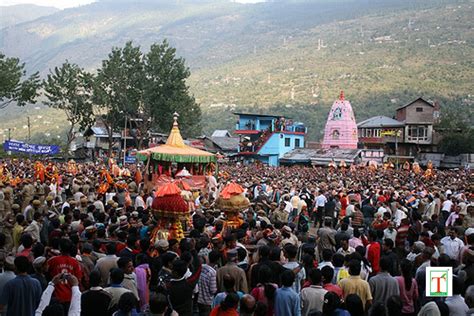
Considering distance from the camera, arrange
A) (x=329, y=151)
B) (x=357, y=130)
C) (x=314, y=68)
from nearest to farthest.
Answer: (x=329, y=151) → (x=357, y=130) → (x=314, y=68)

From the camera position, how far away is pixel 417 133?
56.2 meters

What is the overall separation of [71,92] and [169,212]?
128 ft

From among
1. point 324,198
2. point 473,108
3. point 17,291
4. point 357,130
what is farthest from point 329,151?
point 17,291

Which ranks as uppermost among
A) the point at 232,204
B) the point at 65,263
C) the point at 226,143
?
the point at 226,143

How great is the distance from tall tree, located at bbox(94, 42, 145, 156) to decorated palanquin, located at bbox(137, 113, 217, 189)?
77.7 feet

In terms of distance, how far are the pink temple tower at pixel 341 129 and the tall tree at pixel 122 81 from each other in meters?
21.1

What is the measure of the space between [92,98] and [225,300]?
42756 millimetres

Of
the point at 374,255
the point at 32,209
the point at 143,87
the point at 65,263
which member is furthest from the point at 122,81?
the point at 65,263

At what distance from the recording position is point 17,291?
20.2 feet

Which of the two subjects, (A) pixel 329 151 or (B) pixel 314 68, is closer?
(A) pixel 329 151

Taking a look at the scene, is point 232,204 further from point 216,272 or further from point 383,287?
point 383,287

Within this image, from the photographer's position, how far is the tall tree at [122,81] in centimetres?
4703

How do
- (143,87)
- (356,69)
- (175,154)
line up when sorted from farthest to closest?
1. (356,69)
2. (143,87)
3. (175,154)

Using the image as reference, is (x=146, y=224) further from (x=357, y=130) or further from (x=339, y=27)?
(x=339, y=27)
